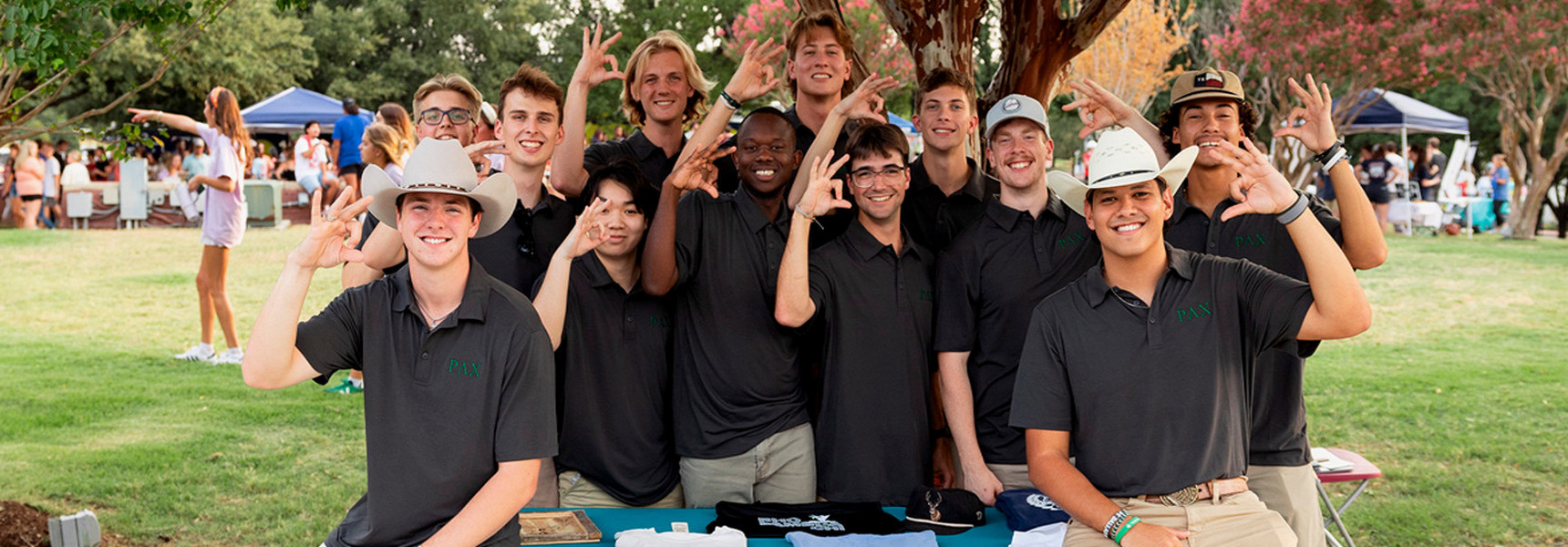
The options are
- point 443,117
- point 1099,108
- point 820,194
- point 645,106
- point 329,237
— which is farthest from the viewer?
point 645,106

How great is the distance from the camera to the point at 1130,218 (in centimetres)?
339

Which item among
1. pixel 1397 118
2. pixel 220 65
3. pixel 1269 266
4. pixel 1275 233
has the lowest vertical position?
pixel 1269 266

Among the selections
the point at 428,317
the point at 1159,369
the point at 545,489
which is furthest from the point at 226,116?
the point at 1159,369

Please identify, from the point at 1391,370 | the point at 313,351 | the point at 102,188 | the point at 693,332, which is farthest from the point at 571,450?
the point at 102,188

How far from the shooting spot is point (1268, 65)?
2292cm

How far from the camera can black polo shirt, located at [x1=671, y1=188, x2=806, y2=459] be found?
4.09 m

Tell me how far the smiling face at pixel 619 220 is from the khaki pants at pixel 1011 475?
146 cm

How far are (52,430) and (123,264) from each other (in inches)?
358

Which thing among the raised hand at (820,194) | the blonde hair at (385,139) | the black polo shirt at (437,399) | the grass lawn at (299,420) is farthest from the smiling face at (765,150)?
the blonde hair at (385,139)

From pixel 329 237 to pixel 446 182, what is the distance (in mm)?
355

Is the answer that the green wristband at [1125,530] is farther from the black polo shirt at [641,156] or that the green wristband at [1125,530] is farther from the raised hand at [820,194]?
the black polo shirt at [641,156]

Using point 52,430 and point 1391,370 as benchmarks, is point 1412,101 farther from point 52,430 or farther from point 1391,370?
point 52,430

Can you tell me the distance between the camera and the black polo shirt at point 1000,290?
13.3ft

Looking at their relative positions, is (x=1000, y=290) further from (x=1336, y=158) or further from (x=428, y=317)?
(x=428, y=317)
